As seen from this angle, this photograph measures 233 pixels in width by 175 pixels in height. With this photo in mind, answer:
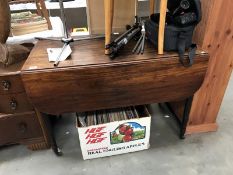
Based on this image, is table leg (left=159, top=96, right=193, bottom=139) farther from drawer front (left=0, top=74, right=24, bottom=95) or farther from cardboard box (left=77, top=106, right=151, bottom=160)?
drawer front (left=0, top=74, right=24, bottom=95)

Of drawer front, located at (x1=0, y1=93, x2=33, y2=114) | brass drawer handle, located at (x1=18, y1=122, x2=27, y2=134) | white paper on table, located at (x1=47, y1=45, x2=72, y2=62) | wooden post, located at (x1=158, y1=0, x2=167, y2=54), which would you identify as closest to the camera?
wooden post, located at (x1=158, y1=0, x2=167, y2=54)

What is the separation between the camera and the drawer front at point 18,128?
1.37 metres

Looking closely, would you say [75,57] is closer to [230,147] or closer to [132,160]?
[132,160]

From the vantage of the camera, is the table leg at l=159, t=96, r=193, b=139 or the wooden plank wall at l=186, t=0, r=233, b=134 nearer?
the wooden plank wall at l=186, t=0, r=233, b=134

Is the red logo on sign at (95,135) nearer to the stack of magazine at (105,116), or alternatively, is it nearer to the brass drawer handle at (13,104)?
the stack of magazine at (105,116)

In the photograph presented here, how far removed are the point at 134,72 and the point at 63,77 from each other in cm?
37

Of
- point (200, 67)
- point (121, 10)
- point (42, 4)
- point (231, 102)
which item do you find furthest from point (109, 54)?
point (231, 102)

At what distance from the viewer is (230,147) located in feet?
5.02

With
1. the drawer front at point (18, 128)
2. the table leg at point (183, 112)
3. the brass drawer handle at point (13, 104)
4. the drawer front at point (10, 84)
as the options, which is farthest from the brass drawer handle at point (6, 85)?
the table leg at point (183, 112)

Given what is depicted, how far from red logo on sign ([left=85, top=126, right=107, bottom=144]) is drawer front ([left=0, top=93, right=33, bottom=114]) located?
41 cm

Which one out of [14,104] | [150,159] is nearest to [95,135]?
[150,159]

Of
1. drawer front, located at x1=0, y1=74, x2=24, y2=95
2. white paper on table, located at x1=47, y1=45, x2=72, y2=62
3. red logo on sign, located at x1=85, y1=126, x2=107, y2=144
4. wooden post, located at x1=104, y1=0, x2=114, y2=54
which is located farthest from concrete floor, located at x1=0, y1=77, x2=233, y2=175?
wooden post, located at x1=104, y1=0, x2=114, y2=54

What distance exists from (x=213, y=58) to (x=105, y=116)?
788 millimetres

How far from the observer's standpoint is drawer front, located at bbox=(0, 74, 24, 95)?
47.6 inches
